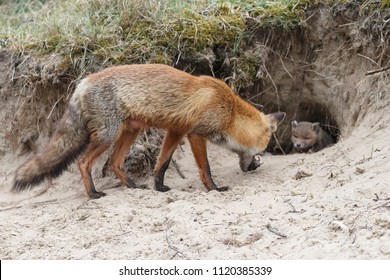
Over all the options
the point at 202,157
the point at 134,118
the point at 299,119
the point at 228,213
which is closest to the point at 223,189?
the point at 202,157

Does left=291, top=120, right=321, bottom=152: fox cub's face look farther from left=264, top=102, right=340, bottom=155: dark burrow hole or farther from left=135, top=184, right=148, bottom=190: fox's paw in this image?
left=135, top=184, right=148, bottom=190: fox's paw

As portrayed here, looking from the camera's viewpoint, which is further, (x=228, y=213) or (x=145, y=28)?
(x=145, y=28)

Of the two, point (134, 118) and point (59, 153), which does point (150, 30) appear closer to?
point (134, 118)

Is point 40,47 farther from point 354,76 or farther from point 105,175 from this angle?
point 354,76

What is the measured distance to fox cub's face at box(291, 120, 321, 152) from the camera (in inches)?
413

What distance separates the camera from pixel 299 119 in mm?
11406

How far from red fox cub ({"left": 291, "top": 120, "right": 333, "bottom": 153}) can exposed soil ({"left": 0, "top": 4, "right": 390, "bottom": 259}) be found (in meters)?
0.31

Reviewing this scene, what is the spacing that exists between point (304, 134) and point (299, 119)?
2.99 feet

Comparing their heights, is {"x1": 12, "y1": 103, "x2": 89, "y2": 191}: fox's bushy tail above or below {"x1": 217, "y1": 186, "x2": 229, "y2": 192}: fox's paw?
above

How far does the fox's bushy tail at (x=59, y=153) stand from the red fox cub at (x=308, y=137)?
3912 millimetres

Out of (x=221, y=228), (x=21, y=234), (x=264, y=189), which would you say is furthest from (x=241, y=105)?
(x=21, y=234)

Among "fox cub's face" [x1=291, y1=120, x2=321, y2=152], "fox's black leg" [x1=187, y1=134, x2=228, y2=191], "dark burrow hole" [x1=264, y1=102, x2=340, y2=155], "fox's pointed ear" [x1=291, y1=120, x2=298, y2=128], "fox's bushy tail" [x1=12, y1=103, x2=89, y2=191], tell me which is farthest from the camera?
"dark burrow hole" [x1=264, y1=102, x2=340, y2=155]

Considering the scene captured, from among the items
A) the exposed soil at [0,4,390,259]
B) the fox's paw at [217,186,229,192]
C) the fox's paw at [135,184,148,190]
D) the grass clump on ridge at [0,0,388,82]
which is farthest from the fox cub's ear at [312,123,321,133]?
the fox's paw at [135,184,148,190]

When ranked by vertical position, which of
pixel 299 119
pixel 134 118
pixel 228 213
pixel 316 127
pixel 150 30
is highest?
pixel 150 30
